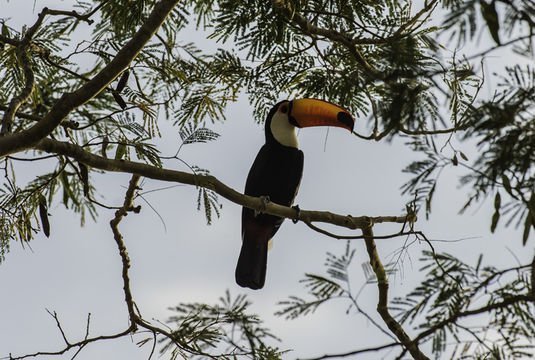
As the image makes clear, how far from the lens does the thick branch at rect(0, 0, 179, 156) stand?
299cm

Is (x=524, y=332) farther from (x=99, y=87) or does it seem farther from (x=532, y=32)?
(x=99, y=87)

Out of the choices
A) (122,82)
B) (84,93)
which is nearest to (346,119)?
(122,82)

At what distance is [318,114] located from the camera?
5672mm

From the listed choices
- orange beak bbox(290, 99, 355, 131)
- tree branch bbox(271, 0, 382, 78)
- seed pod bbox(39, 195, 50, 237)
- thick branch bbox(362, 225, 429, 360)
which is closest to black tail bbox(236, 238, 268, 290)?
orange beak bbox(290, 99, 355, 131)

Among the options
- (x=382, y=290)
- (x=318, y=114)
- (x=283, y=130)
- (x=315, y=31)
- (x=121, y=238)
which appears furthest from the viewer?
(x=283, y=130)

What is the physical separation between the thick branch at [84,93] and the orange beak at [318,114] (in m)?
1.92

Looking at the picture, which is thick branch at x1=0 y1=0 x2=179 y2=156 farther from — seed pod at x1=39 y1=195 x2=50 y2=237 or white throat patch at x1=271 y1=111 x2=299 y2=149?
white throat patch at x1=271 y1=111 x2=299 y2=149

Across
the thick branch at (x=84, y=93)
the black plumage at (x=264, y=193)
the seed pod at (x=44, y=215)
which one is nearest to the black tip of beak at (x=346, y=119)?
the black plumage at (x=264, y=193)

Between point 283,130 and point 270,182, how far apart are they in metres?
0.60

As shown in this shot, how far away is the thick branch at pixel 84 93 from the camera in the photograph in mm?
2992

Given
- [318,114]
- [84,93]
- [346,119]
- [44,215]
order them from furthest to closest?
[318,114], [346,119], [44,215], [84,93]

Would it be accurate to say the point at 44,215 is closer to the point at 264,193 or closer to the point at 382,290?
the point at 382,290

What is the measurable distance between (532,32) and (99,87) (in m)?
2.16

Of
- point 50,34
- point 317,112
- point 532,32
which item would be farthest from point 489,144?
point 317,112
